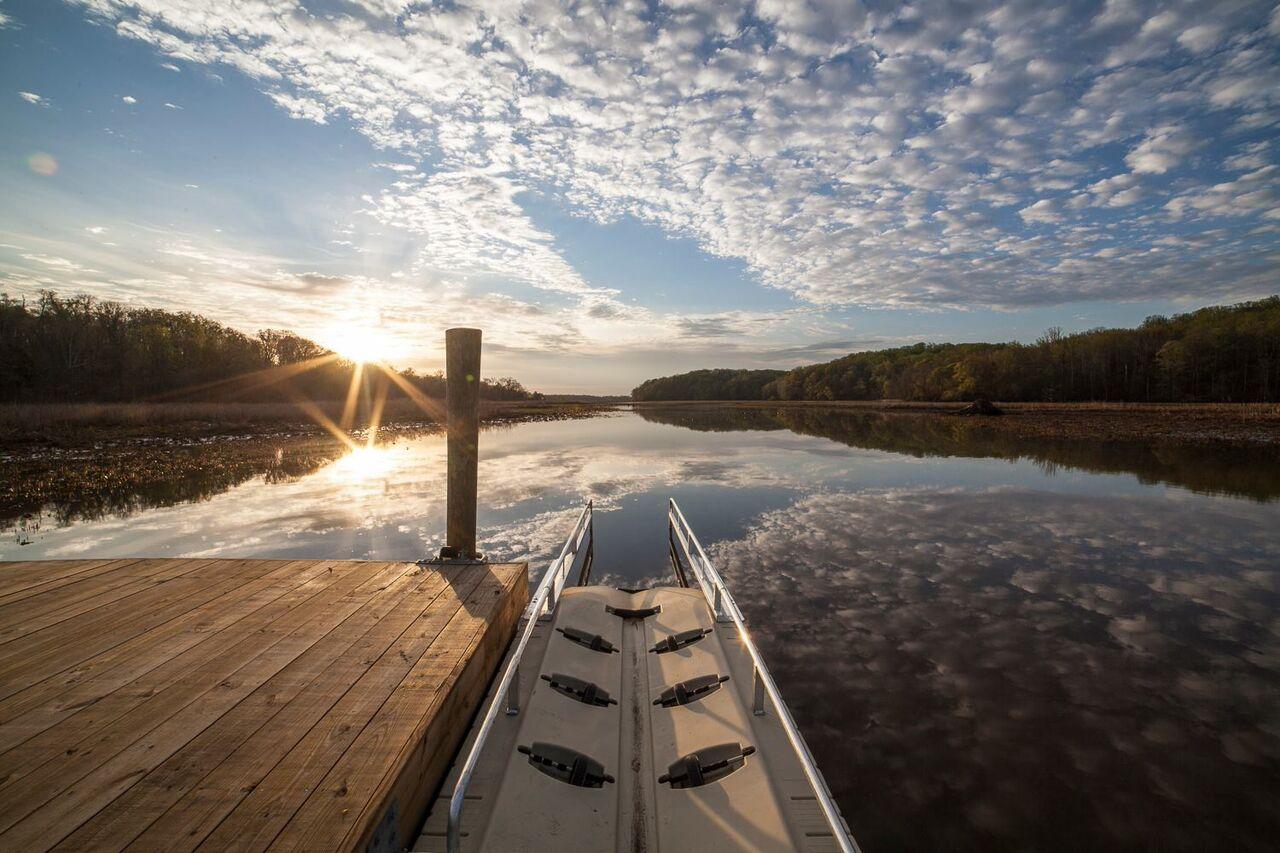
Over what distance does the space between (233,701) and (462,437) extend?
3661 millimetres

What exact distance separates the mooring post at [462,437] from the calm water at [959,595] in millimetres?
3049

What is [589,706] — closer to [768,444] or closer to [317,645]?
[317,645]

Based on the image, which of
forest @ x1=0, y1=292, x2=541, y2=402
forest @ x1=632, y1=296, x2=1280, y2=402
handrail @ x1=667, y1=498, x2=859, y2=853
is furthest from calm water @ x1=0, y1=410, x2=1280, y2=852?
forest @ x1=632, y1=296, x2=1280, y2=402

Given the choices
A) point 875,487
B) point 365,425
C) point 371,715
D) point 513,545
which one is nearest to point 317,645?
point 371,715

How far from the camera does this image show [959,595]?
334 inches

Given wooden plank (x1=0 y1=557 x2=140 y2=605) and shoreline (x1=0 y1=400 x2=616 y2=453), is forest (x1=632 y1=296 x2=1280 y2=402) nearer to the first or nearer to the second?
shoreline (x1=0 y1=400 x2=616 y2=453)

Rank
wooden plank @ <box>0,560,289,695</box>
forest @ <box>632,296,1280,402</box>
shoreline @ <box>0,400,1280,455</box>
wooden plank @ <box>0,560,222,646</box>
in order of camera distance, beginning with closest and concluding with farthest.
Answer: wooden plank @ <box>0,560,289,695</box>, wooden plank @ <box>0,560,222,646</box>, shoreline @ <box>0,400,1280,455</box>, forest @ <box>632,296,1280,402</box>

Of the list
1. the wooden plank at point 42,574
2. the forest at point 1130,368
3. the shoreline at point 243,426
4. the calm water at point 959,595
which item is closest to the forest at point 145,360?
the shoreline at point 243,426

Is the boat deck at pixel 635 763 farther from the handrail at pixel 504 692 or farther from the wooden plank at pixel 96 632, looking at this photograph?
the wooden plank at pixel 96 632

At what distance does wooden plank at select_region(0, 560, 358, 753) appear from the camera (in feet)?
11.1

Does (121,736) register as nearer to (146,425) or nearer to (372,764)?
(372,764)

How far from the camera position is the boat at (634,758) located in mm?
3092

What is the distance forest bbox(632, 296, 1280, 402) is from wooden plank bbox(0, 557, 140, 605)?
99.7 m

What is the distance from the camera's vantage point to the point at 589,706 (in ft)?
14.5
